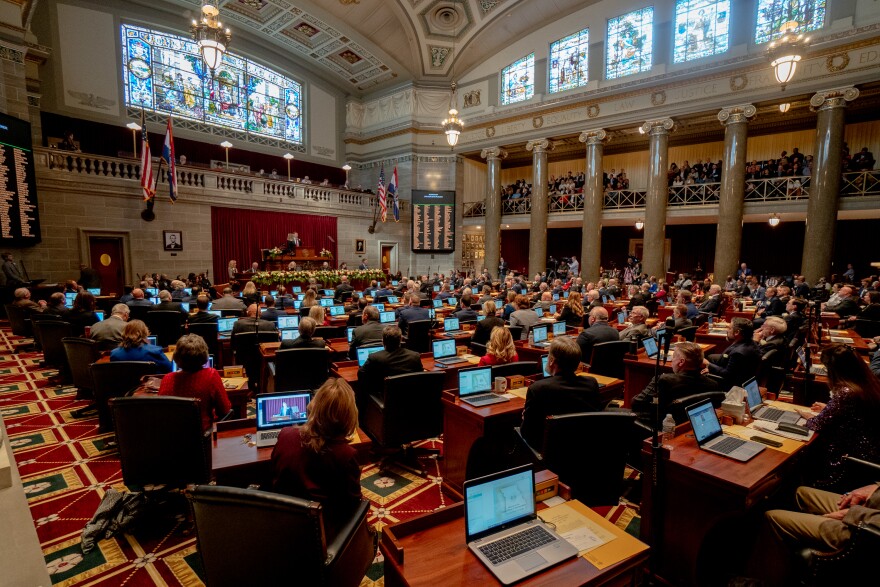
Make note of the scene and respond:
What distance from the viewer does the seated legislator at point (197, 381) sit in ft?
9.10

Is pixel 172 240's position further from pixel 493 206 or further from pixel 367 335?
pixel 493 206

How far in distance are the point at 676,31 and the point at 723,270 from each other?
7284 millimetres

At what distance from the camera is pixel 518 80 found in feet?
53.1

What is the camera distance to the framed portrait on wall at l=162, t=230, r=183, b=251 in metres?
11.7

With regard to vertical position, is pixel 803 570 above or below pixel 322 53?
below

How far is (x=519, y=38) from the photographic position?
15953 millimetres

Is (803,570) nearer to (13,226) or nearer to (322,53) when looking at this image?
(13,226)

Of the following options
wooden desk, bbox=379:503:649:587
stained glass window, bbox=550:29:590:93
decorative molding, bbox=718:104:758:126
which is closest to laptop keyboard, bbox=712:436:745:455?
wooden desk, bbox=379:503:649:587

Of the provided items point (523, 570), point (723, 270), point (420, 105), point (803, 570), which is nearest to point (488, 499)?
point (523, 570)

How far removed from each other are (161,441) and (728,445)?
131 inches

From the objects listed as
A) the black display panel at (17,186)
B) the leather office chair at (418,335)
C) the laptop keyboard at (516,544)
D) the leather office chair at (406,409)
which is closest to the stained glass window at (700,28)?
the leather office chair at (418,335)

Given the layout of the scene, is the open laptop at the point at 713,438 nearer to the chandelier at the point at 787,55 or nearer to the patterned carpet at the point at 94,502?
the patterned carpet at the point at 94,502

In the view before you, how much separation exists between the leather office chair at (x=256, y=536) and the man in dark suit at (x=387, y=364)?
6.76 feet

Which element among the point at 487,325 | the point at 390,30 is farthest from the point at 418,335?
the point at 390,30
